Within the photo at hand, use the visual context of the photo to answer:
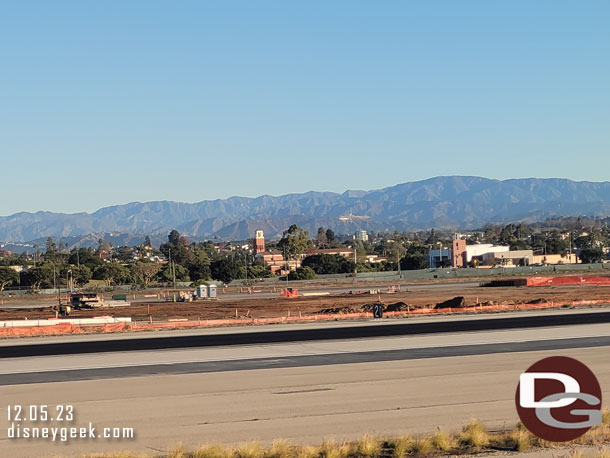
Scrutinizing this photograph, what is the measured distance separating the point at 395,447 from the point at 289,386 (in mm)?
9912

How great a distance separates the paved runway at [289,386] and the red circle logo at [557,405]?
0.97 meters

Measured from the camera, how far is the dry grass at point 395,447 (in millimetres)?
19281

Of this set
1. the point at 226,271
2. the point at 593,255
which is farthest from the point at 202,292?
the point at 593,255

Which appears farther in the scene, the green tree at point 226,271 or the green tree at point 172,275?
the green tree at point 172,275

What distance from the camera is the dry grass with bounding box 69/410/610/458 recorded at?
19.3m

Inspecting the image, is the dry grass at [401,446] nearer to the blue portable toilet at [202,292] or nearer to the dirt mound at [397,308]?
the dirt mound at [397,308]

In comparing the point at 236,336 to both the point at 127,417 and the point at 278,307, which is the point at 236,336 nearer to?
the point at 127,417

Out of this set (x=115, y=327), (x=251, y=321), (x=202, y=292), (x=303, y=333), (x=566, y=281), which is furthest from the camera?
(x=566, y=281)

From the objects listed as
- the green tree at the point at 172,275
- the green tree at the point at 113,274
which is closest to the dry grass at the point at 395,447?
the green tree at the point at 172,275

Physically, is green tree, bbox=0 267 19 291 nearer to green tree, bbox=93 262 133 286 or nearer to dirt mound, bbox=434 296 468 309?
green tree, bbox=93 262 133 286

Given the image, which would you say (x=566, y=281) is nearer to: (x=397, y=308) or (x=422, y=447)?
(x=397, y=308)

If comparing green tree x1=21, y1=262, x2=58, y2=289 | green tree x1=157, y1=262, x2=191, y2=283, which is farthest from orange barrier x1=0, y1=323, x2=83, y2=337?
green tree x1=157, y1=262, x2=191, y2=283

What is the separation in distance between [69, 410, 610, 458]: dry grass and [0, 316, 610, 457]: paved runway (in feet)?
4.84

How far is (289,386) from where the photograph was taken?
2928 centimetres
